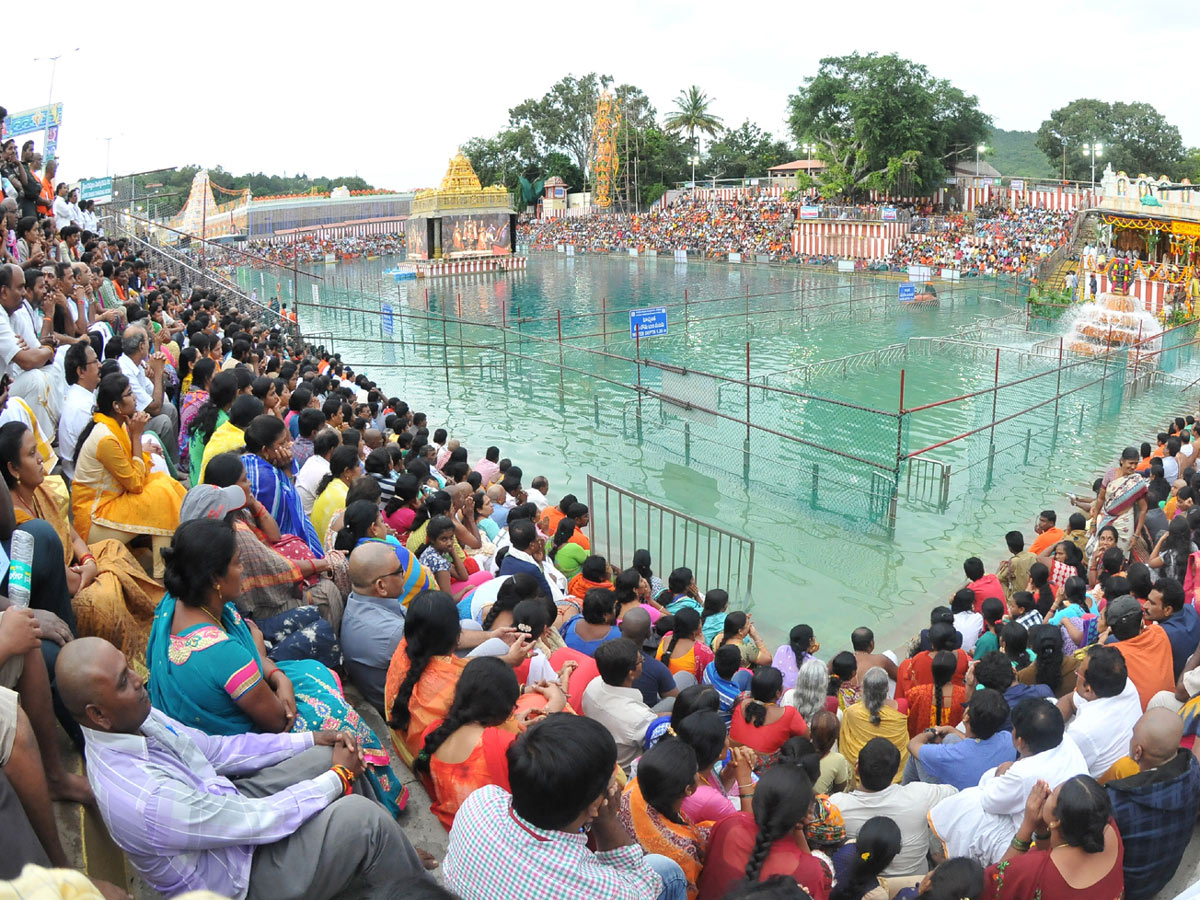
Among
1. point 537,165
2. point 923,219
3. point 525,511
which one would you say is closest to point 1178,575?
point 525,511

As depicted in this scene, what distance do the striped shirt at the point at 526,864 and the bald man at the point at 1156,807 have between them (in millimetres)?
2521

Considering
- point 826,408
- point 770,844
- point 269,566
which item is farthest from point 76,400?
point 826,408

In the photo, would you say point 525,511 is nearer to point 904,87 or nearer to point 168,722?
point 168,722

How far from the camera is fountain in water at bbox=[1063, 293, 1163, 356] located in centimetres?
2339

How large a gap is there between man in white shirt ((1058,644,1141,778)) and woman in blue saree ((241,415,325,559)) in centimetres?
438

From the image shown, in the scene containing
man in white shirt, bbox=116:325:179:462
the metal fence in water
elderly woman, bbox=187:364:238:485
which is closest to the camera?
elderly woman, bbox=187:364:238:485

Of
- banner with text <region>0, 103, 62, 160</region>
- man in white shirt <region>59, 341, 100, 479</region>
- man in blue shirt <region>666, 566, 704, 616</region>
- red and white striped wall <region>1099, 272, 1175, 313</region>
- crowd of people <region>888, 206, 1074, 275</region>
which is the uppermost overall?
banner with text <region>0, 103, 62, 160</region>

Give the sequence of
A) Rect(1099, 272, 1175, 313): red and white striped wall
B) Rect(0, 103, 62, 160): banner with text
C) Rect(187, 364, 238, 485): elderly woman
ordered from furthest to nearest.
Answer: Rect(1099, 272, 1175, 313): red and white striped wall
Rect(0, 103, 62, 160): banner with text
Rect(187, 364, 238, 485): elderly woman

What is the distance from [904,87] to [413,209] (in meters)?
30.4

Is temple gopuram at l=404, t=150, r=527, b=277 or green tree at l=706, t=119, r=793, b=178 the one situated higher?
green tree at l=706, t=119, r=793, b=178

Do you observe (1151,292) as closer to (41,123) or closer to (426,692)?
(426,692)

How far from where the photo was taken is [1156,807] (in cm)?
391

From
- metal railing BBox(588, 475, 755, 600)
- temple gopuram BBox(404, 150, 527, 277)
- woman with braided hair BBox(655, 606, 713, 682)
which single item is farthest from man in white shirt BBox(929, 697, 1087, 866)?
temple gopuram BBox(404, 150, 527, 277)

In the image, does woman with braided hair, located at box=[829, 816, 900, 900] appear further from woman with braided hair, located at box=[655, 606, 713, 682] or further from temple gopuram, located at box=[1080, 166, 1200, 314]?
temple gopuram, located at box=[1080, 166, 1200, 314]
